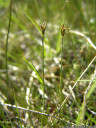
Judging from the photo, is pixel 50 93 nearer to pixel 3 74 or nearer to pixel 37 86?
pixel 37 86

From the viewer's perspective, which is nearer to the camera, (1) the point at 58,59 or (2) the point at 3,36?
(1) the point at 58,59

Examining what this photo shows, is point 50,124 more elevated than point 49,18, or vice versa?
point 49,18

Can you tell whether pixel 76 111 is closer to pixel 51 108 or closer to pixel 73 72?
pixel 51 108

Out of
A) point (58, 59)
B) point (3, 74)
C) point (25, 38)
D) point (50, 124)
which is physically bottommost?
point (50, 124)

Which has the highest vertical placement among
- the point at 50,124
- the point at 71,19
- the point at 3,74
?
the point at 71,19

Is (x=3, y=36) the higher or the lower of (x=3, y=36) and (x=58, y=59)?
the higher

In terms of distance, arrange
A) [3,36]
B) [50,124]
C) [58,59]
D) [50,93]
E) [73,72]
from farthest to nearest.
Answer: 1. [3,36]
2. [58,59]
3. [73,72]
4. [50,93]
5. [50,124]

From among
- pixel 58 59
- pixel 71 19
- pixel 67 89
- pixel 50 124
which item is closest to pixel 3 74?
pixel 58 59

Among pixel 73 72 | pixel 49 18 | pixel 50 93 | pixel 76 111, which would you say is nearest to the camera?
pixel 76 111

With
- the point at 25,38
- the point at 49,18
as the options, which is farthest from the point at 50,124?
the point at 49,18
